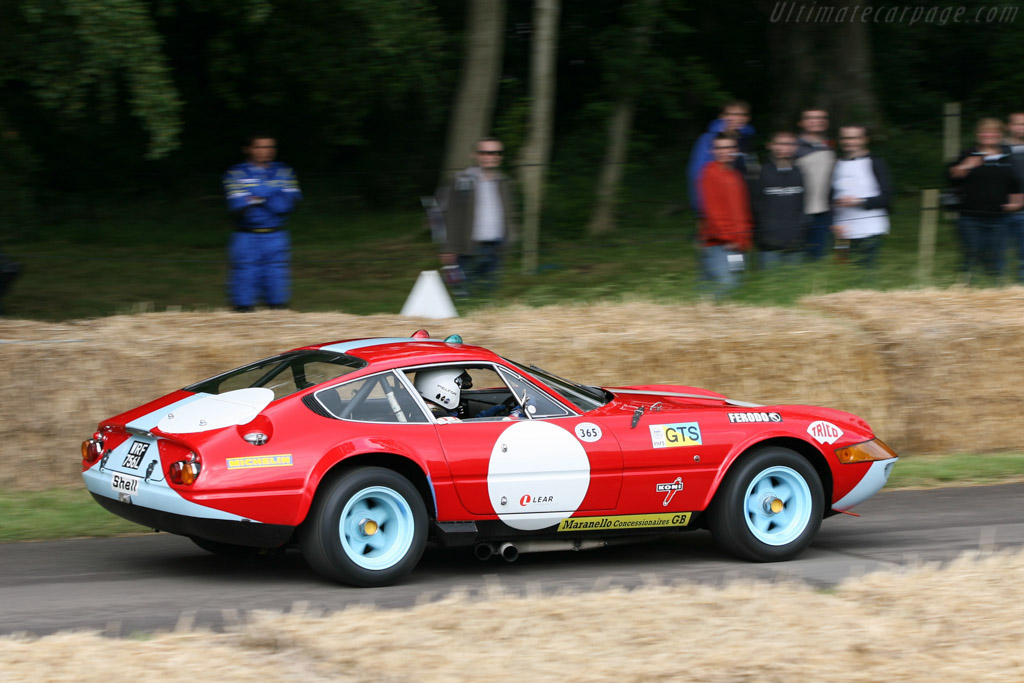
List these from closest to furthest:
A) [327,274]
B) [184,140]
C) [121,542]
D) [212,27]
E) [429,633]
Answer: [429,633] → [121,542] → [327,274] → [212,27] → [184,140]

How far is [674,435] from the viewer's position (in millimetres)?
6629

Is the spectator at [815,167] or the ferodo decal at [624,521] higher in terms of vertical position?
the spectator at [815,167]

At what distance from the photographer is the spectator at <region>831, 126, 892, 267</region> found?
11.3 m

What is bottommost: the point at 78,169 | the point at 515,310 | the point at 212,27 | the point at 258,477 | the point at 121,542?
the point at 121,542

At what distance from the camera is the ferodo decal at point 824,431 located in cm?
686

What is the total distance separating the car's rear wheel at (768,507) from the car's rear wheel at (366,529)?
168cm

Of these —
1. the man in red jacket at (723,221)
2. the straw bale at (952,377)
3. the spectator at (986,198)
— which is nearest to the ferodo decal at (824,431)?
the straw bale at (952,377)

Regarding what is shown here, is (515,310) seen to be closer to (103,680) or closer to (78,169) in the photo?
Result: (103,680)

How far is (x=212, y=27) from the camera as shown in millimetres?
20953

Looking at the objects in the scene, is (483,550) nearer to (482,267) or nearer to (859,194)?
(482,267)

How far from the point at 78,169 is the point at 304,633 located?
19115mm

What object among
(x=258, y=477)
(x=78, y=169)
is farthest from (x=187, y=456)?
(x=78, y=169)

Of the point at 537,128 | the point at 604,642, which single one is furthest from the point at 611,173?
the point at 604,642

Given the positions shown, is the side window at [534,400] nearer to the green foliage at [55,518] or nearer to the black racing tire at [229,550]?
the black racing tire at [229,550]
